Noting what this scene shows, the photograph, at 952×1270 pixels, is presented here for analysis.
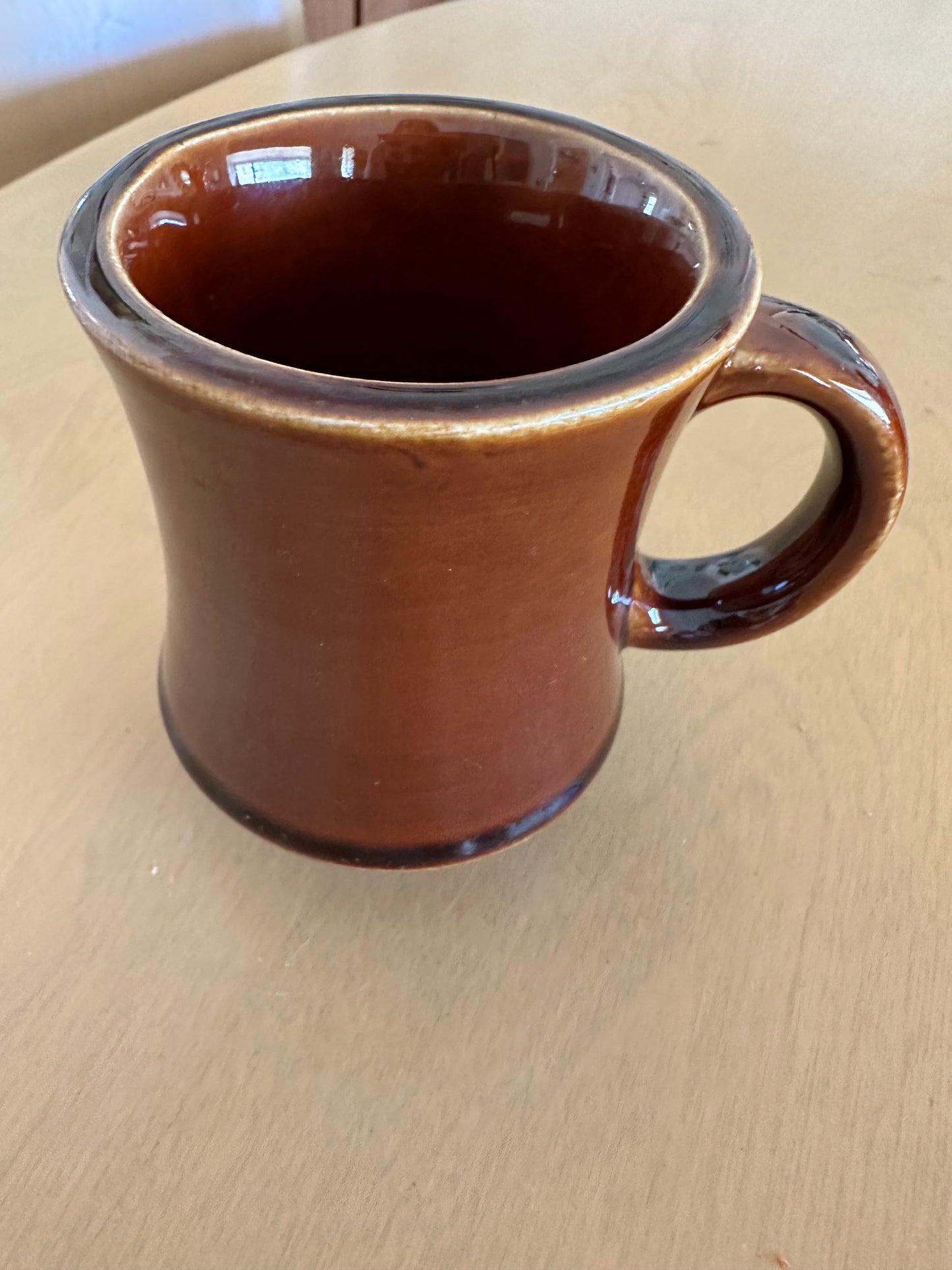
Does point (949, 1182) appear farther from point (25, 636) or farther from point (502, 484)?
point (25, 636)

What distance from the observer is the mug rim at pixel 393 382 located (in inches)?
8.6

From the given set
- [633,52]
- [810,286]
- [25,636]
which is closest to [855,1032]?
[25,636]

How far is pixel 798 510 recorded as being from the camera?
0.37 m

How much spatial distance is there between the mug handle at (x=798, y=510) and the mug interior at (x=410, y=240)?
0.03 m

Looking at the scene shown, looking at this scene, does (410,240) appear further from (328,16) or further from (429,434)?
(328,16)

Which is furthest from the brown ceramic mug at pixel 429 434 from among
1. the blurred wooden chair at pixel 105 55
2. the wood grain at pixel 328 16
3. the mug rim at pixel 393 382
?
the wood grain at pixel 328 16

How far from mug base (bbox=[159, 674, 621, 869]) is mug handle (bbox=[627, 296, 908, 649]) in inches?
2.7

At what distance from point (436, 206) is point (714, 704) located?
0.75ft

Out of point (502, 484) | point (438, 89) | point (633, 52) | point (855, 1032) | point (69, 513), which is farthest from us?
point (633, 52)

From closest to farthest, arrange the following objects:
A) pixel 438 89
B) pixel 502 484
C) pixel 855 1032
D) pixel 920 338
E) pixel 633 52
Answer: pixel 502 484 → pixel 855 1032 → pixel 920 338 → pixel 438 89 → pixel 633 52

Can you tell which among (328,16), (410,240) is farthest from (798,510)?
(328,16)

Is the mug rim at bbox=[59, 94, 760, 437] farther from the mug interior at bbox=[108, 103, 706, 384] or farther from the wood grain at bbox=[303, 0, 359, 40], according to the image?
the wood grain at bbox=[303, 0, 359, 40]

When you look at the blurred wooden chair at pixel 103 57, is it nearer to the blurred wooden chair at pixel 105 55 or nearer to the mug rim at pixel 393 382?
the blurred wooden chair at pixel 105 55

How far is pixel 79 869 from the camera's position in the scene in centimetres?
37
